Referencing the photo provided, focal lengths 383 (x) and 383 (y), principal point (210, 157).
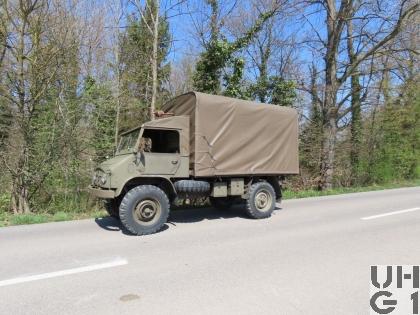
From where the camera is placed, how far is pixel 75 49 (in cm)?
1223

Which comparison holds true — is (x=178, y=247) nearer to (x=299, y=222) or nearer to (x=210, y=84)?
(x=299, y=222)

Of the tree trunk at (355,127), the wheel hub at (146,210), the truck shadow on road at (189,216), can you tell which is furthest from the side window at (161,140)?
the tree trunk at (355,127)

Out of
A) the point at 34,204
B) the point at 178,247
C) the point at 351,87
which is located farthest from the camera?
the point at 351,87

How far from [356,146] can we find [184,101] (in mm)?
13761

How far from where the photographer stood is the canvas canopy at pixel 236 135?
8961 mm

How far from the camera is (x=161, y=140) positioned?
29.9ft

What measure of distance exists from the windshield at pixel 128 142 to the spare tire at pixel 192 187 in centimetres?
131

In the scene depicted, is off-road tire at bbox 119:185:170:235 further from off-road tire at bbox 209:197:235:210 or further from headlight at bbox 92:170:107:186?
off-road tire at bbox 209:197:235:210

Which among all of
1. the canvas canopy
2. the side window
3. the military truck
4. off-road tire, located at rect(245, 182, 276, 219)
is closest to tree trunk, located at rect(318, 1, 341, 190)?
the canvas canopy

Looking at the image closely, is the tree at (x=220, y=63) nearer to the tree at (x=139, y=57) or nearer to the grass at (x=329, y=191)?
the tree at (x=139, y=57)

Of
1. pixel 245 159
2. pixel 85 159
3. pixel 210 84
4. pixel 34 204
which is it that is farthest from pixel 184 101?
pixel 210 84

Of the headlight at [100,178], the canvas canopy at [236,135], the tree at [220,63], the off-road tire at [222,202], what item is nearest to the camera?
the headlight at [100,178]

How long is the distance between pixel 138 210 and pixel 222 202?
11.4 ft

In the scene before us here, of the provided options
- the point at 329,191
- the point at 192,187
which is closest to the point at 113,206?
the point at 192,187
